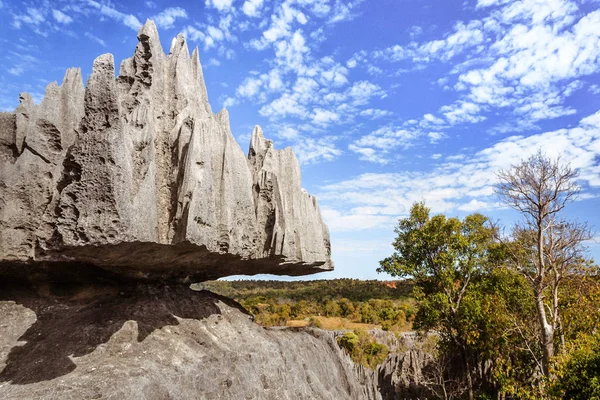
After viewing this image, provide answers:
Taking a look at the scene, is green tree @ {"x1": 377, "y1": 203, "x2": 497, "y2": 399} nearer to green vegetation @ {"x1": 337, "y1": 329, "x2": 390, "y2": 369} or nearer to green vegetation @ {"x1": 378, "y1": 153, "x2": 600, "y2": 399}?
green vegetation @ {"x1": 378, "y1": 153, "x2": 600, "y2": 399}

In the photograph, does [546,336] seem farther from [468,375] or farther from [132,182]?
[132,182]

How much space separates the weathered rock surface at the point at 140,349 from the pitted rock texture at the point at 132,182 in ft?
2.96

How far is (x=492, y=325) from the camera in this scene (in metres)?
16.4

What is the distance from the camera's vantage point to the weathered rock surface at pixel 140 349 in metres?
7.28

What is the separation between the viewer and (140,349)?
8508 mm

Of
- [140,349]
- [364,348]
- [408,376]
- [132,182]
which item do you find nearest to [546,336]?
[408,376]

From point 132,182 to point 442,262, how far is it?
625 inches

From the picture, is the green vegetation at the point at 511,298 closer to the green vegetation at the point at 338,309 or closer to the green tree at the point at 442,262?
the green tree at the point at 442,262

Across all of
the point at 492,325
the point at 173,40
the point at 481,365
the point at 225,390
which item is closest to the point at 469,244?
the point at 492,325

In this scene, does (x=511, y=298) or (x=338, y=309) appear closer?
(x=511, y=298)

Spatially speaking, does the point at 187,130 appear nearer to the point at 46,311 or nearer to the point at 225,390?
the point at 46,311

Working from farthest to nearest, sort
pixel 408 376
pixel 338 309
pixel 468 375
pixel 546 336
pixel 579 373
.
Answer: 1. pixel 338 309
2. pixel 408 376
3. pixel 468 375
4. pixel 546 336
5. pixel 579 373

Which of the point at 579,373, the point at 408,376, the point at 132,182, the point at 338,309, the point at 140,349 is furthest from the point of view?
the point at 338,309

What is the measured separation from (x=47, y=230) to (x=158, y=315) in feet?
11.7
